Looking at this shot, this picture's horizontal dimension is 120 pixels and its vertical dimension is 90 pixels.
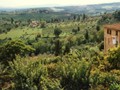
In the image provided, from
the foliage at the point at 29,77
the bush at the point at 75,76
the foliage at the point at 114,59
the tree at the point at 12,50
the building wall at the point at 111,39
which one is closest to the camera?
the foliage at the point at 29,77

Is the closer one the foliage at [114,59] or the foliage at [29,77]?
the foliage at [29,77]

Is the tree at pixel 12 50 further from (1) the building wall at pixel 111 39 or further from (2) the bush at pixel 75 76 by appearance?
(2) the bush at pixel 75 76

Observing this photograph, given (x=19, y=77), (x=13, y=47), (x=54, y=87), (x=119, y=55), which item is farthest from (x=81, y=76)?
(x=13, y=47)

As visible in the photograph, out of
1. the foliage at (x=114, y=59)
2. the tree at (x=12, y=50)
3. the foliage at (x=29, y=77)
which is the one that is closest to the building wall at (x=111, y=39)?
the tree at (x=12, y=50)

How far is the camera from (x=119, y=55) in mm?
28797

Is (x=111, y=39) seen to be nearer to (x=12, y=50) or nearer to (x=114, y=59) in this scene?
(x=12, y=50)

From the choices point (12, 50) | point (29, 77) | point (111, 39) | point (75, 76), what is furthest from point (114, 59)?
point (111, 39)

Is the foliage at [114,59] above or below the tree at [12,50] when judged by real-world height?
above

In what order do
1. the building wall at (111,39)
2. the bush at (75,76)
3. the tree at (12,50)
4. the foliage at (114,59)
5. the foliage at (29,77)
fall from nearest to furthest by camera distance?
the foliage at (29,77), the bush at (75,76), the foliage at (114,59), the tree at (12,50), the building wall at (111,39)

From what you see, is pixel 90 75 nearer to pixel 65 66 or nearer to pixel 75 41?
pixel 65 66

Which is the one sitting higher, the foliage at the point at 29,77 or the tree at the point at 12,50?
the foliage at the point at 29,77

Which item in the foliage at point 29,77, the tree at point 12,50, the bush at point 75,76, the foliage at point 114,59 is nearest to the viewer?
the foliage at point 29,77

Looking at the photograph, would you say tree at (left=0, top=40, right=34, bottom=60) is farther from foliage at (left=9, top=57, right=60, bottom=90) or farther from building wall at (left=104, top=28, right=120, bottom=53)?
foliage at (left=9, top=57, right=60, bottom=90)

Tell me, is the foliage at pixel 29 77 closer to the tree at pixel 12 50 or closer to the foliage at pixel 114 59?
the foliage at pixel 114 59
